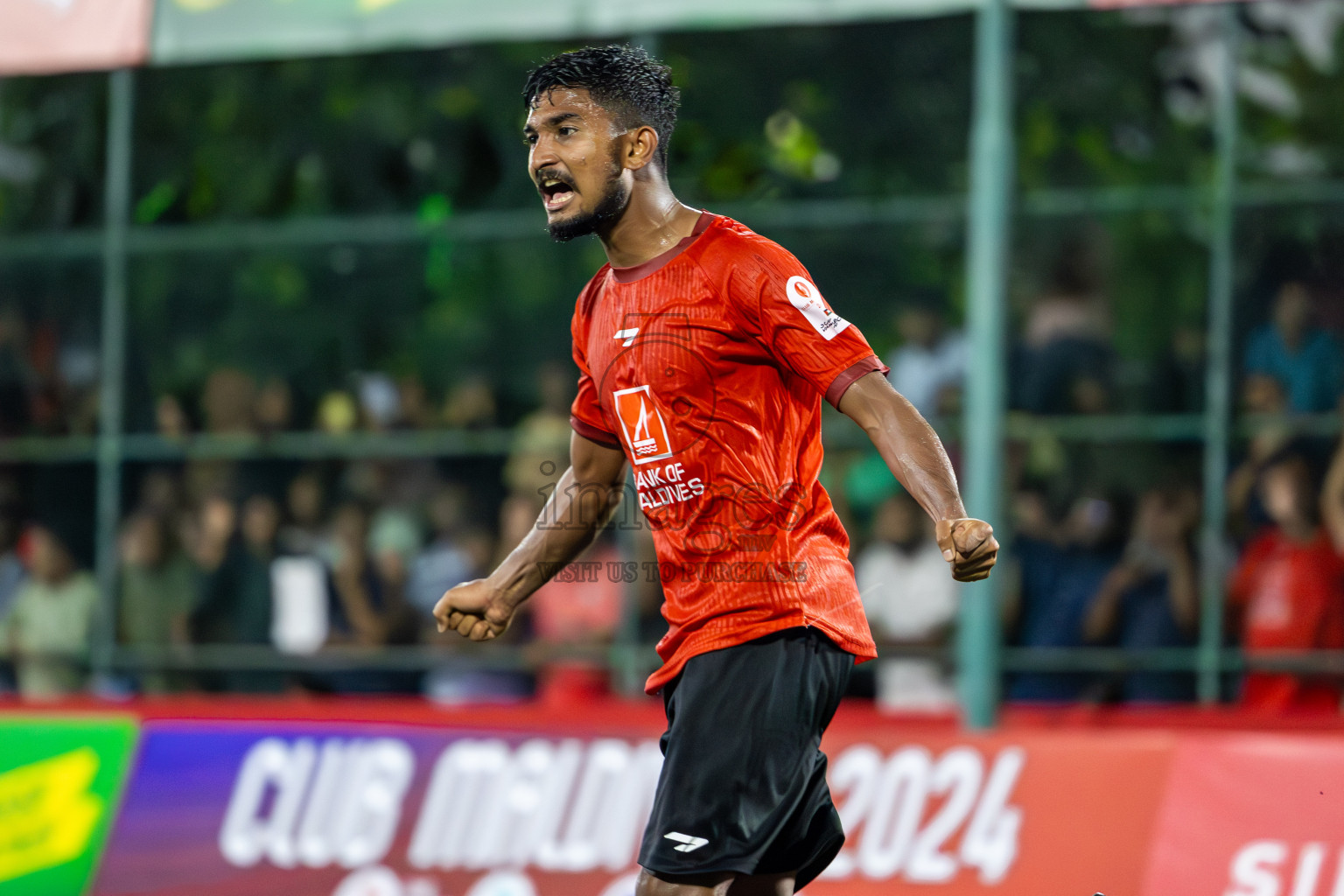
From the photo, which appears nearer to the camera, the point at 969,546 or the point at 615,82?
the point at 969,546

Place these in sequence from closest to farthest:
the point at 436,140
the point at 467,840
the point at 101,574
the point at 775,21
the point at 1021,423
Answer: the point at 467,840
the point at 775,21
the point at 1021,423
the point at 101,574
the point at 436,140

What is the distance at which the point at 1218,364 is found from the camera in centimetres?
980

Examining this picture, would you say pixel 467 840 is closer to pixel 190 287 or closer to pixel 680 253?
pixel 680 253

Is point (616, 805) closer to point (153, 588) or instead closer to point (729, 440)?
point (729, 440)

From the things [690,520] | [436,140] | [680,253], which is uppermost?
[436,140]

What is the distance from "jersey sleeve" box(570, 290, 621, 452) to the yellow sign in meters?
4.43

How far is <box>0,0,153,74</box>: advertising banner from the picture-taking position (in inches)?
394

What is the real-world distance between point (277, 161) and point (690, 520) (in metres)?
8.91

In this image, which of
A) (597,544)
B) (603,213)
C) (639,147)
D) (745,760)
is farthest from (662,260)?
(597,544)

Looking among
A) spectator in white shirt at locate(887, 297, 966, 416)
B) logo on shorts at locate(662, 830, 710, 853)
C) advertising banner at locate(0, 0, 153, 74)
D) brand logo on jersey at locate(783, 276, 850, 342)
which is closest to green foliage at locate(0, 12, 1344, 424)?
spectator in white shirt at locate(887, 297, 966, 416)

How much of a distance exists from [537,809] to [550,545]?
303cm

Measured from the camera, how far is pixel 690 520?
4223 millimetres

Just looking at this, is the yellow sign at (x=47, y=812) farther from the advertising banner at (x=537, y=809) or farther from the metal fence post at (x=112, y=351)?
the metal fence post at (x=112, y=351)

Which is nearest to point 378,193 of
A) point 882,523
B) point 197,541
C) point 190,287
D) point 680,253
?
point 190,287
